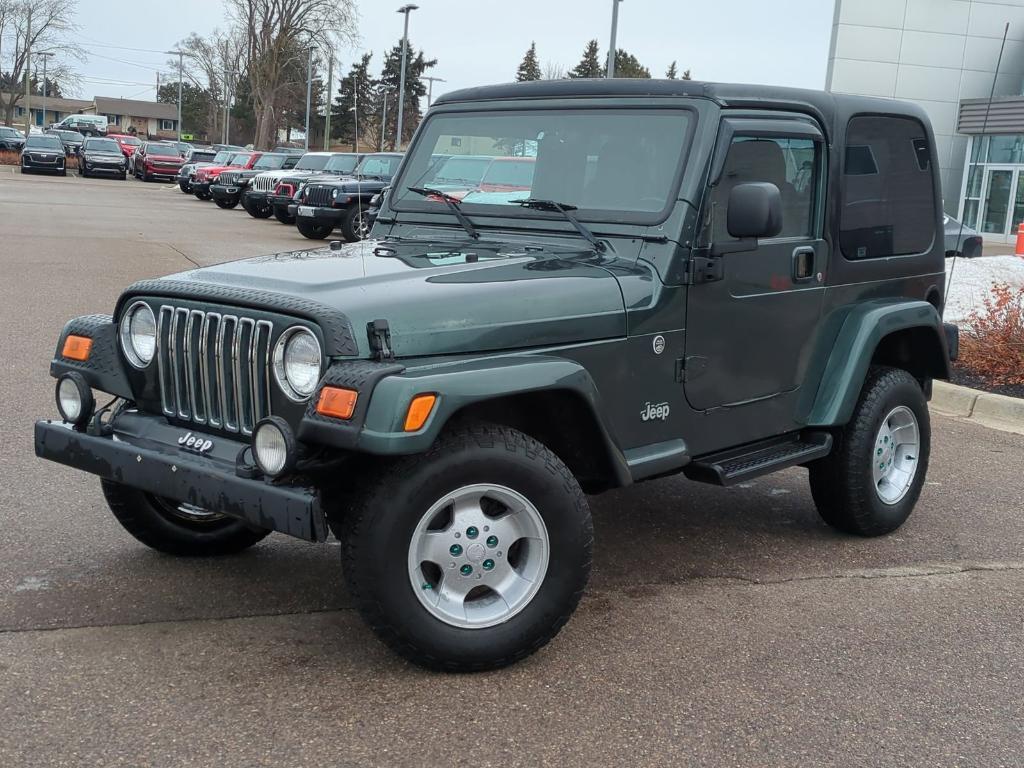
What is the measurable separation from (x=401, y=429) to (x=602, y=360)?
38.7 inches

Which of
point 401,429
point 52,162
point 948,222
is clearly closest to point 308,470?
point 401,429

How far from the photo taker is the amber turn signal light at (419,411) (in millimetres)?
3305

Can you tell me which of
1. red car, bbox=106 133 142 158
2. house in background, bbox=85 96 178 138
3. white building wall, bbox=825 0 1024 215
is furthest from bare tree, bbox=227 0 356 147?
house in background, bbox=85 96 178 138

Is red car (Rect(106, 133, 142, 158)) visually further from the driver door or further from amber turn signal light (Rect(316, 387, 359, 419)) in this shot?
amber turn signal light (Rect(316, 387, 359, 419))

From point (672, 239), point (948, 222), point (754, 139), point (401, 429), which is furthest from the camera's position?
point (948, 222)

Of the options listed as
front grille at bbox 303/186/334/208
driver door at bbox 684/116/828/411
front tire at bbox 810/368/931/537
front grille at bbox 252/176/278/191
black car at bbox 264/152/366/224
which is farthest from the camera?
front grille at bbox 252/176/278/191

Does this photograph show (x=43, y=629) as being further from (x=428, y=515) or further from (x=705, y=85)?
(x=705, y=85)

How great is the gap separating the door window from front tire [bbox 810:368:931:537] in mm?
875

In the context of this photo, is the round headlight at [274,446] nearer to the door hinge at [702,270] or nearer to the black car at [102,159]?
the door hinge at [702,270]

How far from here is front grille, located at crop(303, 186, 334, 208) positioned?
768 inches

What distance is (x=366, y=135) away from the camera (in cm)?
9512

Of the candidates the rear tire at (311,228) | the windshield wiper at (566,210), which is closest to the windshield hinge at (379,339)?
the windshield wiper at (566,210)

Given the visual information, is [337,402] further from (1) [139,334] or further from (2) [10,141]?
(2) [10,141]

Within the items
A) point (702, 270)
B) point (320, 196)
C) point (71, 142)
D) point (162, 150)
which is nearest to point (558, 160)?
point (702, 270)
